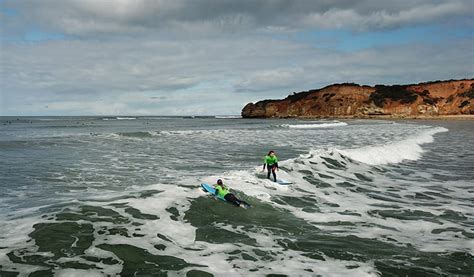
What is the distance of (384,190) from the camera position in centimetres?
1514

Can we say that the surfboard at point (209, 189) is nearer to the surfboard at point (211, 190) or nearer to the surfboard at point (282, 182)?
the surfboard at point (211, 190)

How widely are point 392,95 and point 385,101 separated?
3.53 metres

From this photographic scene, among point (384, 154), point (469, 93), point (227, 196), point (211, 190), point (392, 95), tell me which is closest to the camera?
point (227, 196)

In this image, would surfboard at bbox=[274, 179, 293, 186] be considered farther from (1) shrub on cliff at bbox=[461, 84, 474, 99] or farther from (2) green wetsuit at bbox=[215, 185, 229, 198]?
(1) shrub on cliff at bbox=[461, 84, 474, 99]

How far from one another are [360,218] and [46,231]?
27.2 ft

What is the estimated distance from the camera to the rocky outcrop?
4550 inches

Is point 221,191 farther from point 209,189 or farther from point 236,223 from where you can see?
point 236,223

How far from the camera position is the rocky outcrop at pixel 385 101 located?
116 m

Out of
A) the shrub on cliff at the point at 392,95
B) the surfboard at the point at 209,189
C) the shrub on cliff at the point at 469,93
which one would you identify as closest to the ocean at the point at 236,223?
the surfboard at the point at 209,189

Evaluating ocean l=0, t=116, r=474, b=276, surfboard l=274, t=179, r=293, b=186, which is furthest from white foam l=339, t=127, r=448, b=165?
surfboard l=274, t=179, r=293, b=186

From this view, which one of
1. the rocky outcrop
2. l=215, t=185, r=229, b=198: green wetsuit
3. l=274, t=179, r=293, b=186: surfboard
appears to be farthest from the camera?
the rocky outcrop

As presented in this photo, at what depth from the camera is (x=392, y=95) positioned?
12562 cm

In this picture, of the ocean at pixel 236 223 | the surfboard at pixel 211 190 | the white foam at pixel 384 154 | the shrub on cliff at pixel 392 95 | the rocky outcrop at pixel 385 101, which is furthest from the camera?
the shrub on cliff at pixel 392 95

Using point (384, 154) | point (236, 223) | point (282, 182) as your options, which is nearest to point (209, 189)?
point (236, 223)
